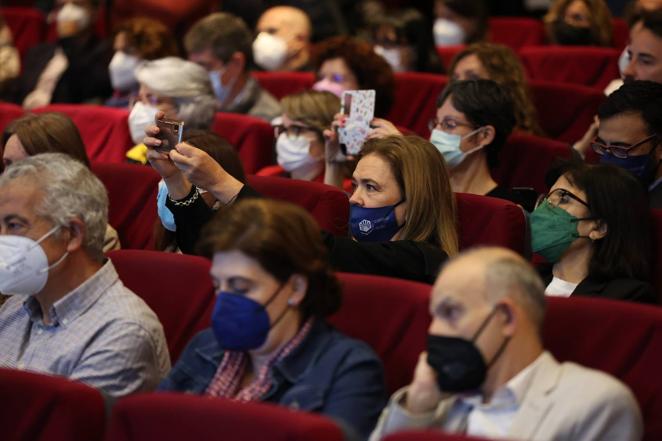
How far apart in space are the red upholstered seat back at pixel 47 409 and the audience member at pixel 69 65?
406 cm

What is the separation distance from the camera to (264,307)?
2.53 metres

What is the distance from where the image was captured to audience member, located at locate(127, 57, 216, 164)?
475 cm

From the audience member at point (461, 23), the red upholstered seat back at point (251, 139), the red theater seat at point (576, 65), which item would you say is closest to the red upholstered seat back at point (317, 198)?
the red upholstered seat back at point (251, 139)

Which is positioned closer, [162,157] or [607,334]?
[607,334]

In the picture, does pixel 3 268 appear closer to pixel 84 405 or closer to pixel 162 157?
pixel 162 157

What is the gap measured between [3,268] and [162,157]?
46 cm

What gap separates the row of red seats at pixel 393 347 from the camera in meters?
2.24

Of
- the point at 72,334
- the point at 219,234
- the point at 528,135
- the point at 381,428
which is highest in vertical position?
the point at 219,234

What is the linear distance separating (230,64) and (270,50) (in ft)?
2.23

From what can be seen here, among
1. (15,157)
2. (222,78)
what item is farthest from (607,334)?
(222,78)

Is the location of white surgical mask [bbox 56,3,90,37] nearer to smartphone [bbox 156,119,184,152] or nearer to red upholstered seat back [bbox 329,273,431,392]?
smartphone [bbox 156,119,184,152]

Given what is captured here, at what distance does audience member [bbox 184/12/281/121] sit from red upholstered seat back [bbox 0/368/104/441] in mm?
3167

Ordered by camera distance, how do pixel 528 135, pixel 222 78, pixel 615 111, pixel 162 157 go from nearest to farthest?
pixel 162 157 → pixel 615 111 → pixel 528 135 → pixel 222 78

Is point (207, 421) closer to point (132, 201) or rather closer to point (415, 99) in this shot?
point (132, 201)
